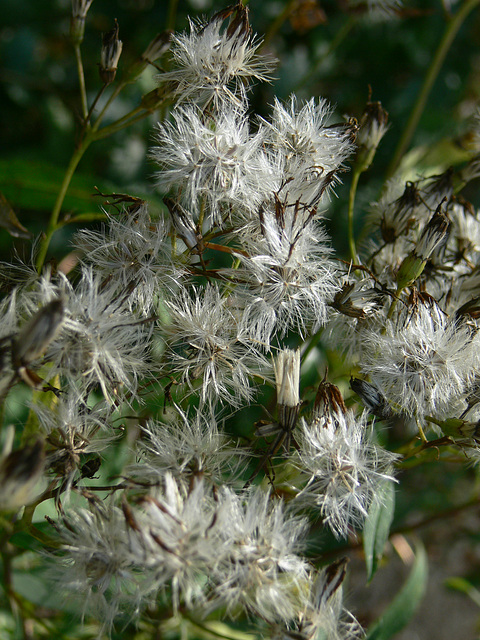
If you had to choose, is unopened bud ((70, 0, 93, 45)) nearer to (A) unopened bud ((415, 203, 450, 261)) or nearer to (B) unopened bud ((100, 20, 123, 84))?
(B) unopened bud ((100, 20, 123, 84))

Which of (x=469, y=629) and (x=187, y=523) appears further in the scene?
(x=469, y=629)

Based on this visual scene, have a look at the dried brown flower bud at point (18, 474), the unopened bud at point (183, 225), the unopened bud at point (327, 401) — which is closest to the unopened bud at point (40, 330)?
the dried brown flower bud at point (18, 474)

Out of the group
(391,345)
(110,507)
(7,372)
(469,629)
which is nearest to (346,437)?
(391,345)

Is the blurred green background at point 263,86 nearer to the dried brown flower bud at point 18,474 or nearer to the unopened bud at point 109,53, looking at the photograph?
the unopened bud at point 109,53

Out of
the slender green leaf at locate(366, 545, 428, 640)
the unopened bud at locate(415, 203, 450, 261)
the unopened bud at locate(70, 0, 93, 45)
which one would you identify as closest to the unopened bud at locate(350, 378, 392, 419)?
the unopened bud at locate(415, 203, 450, 261)

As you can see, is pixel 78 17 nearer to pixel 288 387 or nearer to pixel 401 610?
pixel 288 387

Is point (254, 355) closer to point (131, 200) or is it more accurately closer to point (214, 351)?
point (214, 351)
